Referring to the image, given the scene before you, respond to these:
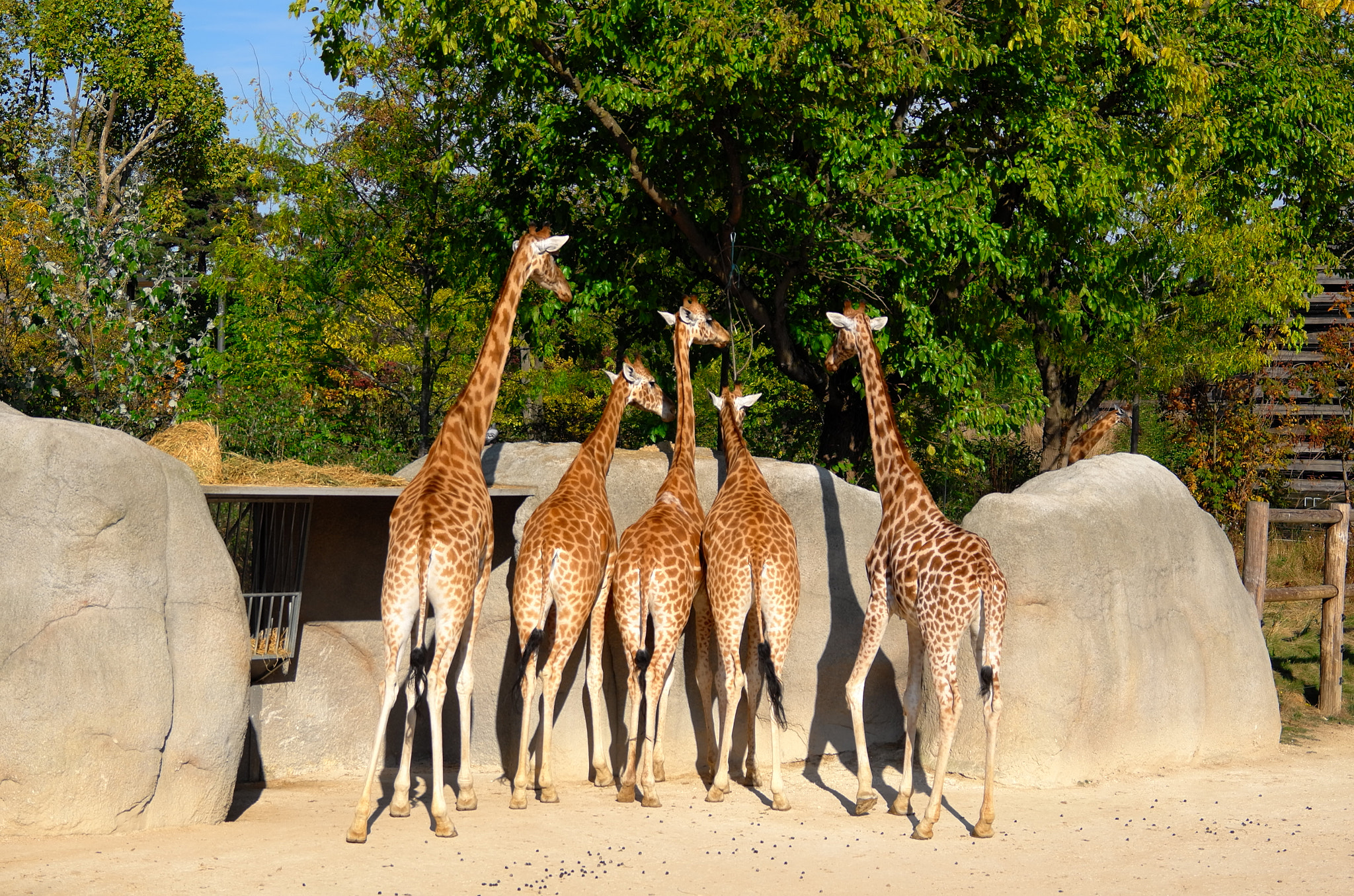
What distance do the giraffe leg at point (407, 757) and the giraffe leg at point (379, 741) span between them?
5.7 inches

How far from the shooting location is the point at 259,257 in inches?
623

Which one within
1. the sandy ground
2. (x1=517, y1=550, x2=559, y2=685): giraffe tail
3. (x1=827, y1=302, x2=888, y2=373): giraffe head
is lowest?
the sandy ground

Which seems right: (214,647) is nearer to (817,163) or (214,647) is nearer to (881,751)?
(881,751)

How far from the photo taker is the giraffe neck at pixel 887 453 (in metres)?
7.95

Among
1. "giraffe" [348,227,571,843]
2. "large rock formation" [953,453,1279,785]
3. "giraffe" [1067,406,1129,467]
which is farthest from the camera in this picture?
"giraffe" [1067,406,1129,467]

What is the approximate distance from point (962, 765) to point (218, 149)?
28.9m

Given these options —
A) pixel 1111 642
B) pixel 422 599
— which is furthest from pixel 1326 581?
pixel 422 599

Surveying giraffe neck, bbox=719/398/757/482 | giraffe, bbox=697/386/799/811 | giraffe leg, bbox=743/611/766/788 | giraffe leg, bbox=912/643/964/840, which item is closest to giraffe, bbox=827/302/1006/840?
giraffe leg, bbox=912/643/964/840

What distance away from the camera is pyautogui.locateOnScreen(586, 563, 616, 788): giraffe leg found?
25.8 feet

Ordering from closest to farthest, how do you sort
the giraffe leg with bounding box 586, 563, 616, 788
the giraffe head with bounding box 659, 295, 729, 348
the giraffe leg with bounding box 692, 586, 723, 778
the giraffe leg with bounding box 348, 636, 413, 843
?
the giraffe leg with bounding box 348, 636, 413, 843, the giraffe leg with bounding box 586, 563, 616, 788, the giraffe leg with bounding box 692, 586, 723, 778, the giraffe head with bounding box 659, 295, 729, 348

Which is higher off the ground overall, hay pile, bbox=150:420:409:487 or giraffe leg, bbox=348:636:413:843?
hay pile, bbox=150:420:409:487

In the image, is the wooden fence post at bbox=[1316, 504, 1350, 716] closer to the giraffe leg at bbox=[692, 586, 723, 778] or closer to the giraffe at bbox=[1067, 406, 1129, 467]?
the giraffe at bbox=[1067, 406, 1129, 467]

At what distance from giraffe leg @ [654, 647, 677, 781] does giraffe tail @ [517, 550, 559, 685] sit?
35.8 inches

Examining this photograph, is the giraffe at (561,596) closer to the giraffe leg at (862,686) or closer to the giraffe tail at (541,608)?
the giraffe tail at (541,608)
